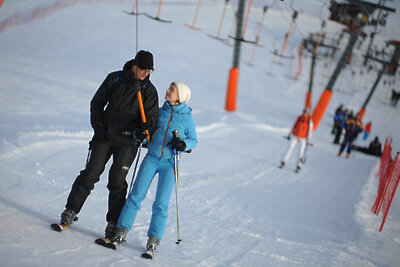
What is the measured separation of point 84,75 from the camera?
23000mm

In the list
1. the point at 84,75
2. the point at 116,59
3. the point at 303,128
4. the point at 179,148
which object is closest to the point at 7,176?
the point at 179,148

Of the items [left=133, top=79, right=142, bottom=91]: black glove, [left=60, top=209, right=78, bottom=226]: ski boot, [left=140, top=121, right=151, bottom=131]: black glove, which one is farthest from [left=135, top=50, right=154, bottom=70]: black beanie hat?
[left=60, top=209, right=78, bottom=226]: ski boot

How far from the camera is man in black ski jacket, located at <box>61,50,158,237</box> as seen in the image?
4.31m

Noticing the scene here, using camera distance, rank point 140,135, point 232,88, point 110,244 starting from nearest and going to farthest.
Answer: point 140,135 → point 110,244 → point 232,88

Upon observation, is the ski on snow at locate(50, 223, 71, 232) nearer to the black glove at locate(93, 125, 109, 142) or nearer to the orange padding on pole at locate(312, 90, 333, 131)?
the black glove at locate(93, 125, 109, 142)

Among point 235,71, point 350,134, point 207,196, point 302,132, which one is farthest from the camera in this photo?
point 235,71

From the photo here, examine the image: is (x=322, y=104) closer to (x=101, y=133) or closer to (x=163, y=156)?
(x=163, y=156)

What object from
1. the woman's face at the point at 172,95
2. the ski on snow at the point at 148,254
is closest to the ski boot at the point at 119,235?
the ski on snow at the point at 148,254

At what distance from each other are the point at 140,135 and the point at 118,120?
271 mm

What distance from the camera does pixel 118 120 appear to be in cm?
434

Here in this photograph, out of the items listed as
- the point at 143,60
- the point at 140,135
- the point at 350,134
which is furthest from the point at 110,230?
the point at 350,134

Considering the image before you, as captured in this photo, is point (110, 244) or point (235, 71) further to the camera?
point (235, 71)

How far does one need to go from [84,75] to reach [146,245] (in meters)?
19.4

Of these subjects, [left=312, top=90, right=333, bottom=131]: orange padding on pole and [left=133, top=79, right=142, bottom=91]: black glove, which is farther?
[left=312, top=90, right=333, bottom=131]: orange padding on pole
